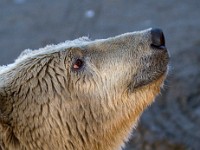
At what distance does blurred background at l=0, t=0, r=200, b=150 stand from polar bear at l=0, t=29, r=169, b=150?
2318 millimetres

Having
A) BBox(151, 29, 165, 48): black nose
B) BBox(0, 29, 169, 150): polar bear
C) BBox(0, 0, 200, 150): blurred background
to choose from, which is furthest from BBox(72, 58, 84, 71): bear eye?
BBox(0, 0, 200, 150): blurred background

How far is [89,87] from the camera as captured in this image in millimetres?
4184

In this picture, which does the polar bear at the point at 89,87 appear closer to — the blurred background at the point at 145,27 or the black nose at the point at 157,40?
the black nose at the point at 157,40

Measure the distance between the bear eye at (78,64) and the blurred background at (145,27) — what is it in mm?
2379

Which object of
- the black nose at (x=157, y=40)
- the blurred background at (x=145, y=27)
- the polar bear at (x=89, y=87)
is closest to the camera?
the polar bear at (x=89, y=87)

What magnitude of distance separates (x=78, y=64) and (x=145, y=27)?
15.1 ft

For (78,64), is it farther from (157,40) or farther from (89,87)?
(157,40)

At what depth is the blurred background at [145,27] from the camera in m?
6.70

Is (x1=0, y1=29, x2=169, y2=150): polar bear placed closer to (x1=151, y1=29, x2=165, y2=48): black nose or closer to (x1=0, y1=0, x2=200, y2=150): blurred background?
(x1=151, y1=29, x2=165, y2=48): black nose

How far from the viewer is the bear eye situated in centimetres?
422

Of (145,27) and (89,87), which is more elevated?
(145,27)

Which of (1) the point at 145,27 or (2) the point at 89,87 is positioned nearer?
(2) the point at 89,87

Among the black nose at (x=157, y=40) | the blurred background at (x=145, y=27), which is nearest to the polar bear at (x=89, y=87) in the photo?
the black nose at (x=157, y=40)

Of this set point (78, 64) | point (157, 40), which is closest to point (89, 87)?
point (78, 64)
